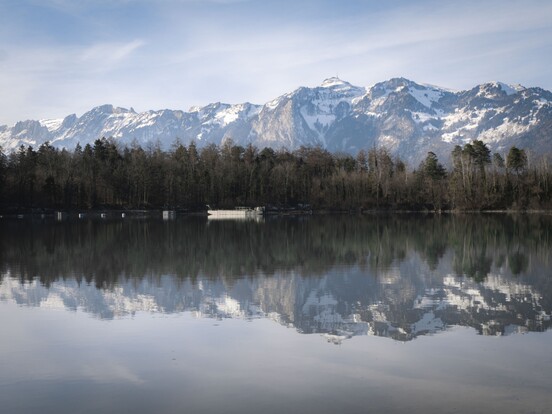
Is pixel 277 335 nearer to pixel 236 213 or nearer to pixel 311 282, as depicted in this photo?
pixel 311 282

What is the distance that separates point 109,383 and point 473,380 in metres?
7.77

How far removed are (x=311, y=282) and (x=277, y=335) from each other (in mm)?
9565

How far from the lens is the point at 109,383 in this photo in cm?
1313

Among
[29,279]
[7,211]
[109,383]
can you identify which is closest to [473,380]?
[109,383]

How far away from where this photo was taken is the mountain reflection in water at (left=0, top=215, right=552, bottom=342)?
19812mm

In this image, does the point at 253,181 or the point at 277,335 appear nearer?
the point at 277,335

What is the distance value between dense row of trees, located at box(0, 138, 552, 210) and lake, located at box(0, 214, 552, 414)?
84583 mm

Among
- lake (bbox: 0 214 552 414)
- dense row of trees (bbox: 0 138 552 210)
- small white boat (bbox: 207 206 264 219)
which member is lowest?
lake (bbox: 0 214 552 414)

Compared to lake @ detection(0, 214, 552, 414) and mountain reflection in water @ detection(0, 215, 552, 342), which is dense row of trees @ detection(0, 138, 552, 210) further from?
lake @ detection(0, 214, 552, 414)

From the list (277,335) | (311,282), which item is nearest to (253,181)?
(311,282)

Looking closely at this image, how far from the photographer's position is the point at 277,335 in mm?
17516

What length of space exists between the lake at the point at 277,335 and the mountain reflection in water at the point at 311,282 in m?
0.11

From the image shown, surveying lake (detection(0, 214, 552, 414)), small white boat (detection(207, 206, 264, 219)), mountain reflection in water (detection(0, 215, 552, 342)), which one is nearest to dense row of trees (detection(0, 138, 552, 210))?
small white boat (detection(207, 206, 264, 219))

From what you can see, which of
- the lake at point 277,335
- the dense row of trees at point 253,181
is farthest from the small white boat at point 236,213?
the lake at point 277,335
